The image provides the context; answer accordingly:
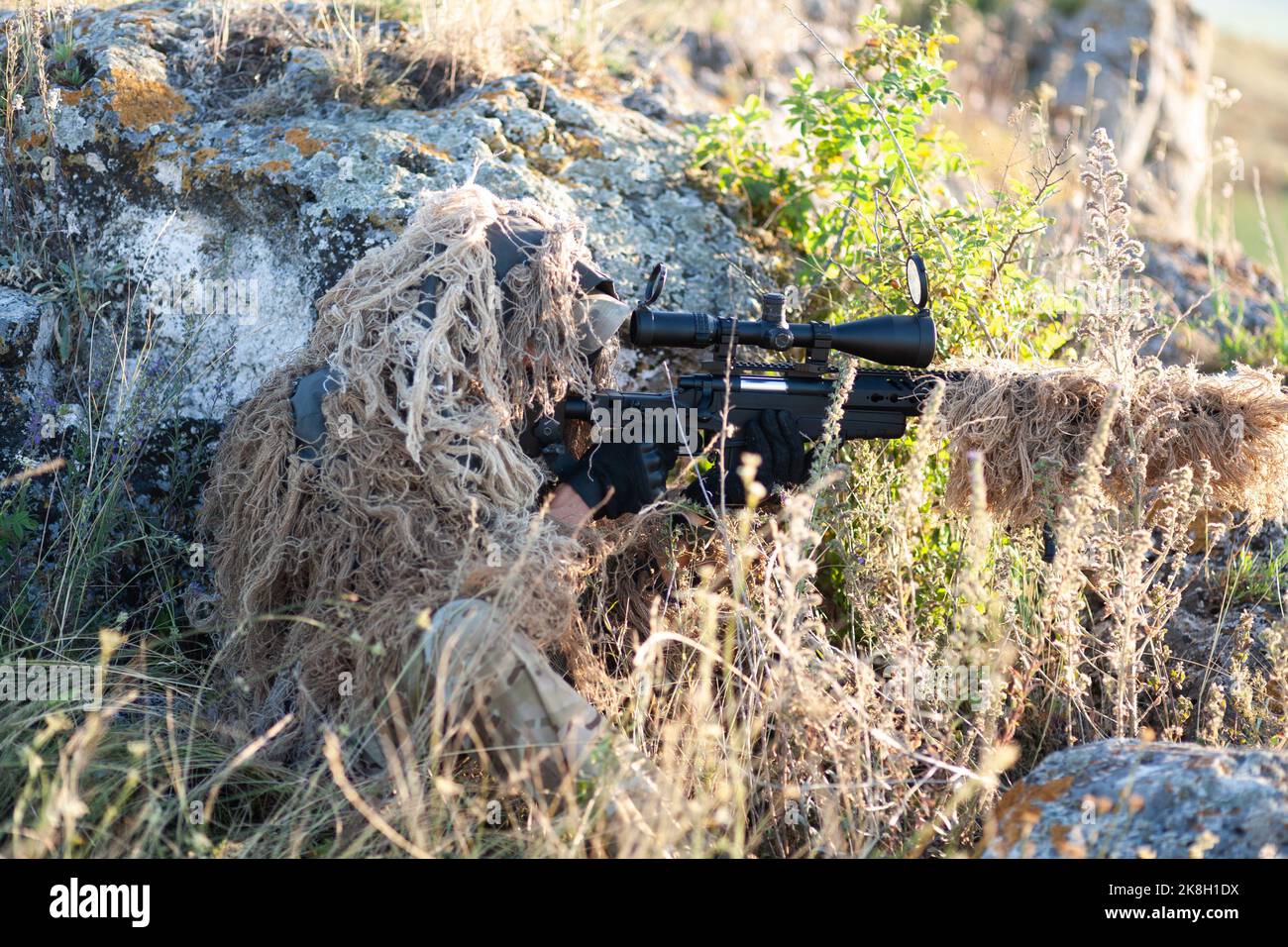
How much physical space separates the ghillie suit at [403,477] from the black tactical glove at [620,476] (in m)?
0.12

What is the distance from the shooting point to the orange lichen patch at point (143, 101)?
14.1ft

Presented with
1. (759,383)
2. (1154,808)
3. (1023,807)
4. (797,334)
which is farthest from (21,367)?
(1154,808)

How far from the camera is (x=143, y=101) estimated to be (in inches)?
172

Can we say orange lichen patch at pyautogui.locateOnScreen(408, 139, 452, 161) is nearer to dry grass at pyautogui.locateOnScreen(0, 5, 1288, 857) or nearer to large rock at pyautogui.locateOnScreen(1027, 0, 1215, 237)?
dry grass at pyautogui.locateOnScreen(0, 5, 1288, 857)

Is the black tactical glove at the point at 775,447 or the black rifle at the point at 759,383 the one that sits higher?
the black rifle at the point at 759,383

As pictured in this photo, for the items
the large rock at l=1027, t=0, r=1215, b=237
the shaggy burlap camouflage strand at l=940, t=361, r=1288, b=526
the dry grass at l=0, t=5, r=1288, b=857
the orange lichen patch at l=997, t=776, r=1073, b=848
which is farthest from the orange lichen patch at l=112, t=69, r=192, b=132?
the large rock at l=1027, t=0, r=1215, b=237

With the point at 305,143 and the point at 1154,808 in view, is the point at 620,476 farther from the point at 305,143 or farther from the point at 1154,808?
the point at 305,143

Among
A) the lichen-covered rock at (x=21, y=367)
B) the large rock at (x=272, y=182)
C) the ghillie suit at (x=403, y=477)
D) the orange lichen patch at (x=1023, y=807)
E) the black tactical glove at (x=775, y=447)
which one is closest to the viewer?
the orange lichen patch at (x=1023, y=807)

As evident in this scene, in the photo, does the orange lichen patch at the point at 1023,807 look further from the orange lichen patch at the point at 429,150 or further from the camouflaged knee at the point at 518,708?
the orange lichen patch at the point at 429,150

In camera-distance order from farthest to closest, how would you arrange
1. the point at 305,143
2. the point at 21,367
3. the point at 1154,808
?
the point at 305,143
the point at 21,367
the point at 1154,808

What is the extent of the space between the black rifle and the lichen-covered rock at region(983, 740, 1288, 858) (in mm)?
1275

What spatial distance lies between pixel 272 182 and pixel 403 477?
1.73 meters

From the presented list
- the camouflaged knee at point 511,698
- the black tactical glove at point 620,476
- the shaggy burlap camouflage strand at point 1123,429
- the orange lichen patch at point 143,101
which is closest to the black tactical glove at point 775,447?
the black tactical glove at point 620,476

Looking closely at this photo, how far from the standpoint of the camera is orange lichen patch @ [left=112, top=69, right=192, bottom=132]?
14.1ft
